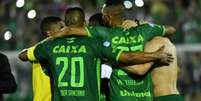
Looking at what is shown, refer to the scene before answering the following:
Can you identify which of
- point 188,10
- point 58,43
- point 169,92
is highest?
point 188,10

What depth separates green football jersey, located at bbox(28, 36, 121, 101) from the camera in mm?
8492

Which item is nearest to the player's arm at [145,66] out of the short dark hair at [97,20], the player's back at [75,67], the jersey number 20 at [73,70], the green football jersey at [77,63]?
the green football jersey at [77,63]

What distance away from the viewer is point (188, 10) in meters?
18.9

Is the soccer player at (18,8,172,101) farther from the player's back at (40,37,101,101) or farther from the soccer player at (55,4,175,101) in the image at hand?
the soccer player at (55,4,175,101)

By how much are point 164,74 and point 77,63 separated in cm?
108

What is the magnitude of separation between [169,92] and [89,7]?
8.86 metres

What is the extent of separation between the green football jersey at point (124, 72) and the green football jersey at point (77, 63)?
0.15 meters

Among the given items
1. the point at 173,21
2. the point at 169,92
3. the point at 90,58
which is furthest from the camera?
the point at 173,21

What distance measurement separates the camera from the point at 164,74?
902 cm

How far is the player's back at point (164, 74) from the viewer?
8859 millimetres

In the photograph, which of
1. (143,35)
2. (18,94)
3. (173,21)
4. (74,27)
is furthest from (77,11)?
(173,21)

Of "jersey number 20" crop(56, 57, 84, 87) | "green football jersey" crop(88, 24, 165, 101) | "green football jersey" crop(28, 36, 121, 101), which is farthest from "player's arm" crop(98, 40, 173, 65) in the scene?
"jersey number 20" crop(56, 57, 84, 87)

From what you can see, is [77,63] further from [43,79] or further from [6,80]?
[6,80]

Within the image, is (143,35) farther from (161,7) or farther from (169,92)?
(161,7)
